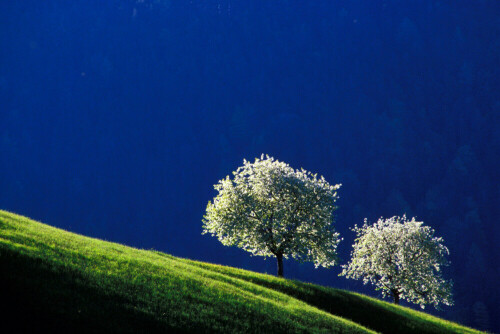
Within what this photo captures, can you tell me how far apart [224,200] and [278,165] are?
7.47 m

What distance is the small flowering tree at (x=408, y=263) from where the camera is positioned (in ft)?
165

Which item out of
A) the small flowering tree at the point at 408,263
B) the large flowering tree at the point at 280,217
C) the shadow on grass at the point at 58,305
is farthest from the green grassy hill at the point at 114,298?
the small flowering tree at the point at 408,263

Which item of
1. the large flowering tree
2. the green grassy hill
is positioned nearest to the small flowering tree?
the large flowering tree

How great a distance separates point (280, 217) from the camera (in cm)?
4094

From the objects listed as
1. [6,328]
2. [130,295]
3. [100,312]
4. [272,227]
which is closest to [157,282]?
[130,295]

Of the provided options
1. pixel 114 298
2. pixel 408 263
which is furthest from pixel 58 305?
pixel 408 263

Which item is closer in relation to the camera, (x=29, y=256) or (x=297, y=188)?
(x=29, y=256)

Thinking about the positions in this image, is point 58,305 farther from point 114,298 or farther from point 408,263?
point 408,263

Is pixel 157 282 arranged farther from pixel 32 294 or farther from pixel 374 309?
pixel 374 309

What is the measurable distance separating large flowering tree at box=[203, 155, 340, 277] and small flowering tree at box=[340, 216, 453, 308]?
13.8 metres

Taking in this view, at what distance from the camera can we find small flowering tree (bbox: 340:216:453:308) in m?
50.4

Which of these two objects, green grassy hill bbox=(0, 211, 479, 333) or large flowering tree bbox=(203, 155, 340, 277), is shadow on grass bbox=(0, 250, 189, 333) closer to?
green grassy hill bbox=(0, 211, 479, 333)

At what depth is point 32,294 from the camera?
13812 mm

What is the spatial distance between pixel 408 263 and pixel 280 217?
70.9 feet
